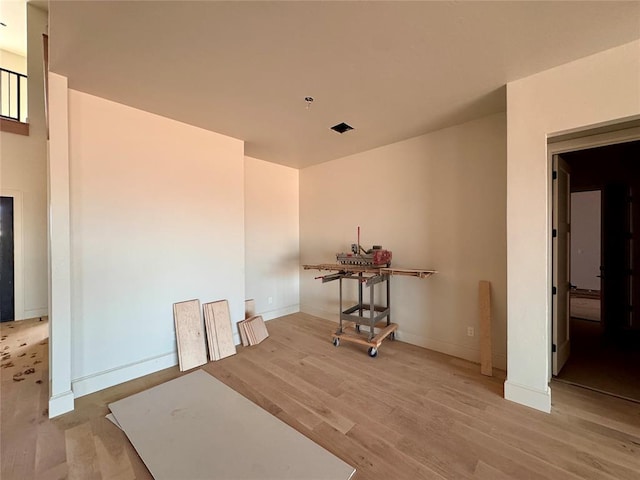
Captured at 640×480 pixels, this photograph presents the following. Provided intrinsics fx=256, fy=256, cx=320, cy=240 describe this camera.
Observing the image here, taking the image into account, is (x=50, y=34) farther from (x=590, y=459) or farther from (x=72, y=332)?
(x=590, y=459)

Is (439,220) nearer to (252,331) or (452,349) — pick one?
(452,349)

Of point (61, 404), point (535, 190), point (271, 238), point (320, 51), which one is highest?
point (320, 51)

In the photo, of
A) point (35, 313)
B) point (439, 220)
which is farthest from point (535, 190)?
point (35, 313)

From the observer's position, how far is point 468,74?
7.33 feet

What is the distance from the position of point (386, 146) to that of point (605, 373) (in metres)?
3.74

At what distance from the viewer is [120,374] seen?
8.85 ft

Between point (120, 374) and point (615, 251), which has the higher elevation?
point (615, 251)

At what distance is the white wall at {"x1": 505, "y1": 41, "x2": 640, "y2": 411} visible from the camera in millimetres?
2021

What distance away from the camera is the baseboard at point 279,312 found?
4.69 metres

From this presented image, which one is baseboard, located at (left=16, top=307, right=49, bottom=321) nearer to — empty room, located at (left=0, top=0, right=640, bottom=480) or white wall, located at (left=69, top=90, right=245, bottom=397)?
empty room, located at (left=0, top=0, right=640, bottom=480)

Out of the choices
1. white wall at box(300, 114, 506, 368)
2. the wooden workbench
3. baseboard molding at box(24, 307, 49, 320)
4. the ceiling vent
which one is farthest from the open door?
baseboard molding at box(24, 307, 49, 320)

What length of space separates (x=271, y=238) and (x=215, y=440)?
3344 mm

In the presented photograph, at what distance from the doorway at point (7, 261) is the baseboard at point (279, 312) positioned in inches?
181

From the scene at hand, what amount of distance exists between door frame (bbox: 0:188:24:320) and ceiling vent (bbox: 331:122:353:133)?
591cm
